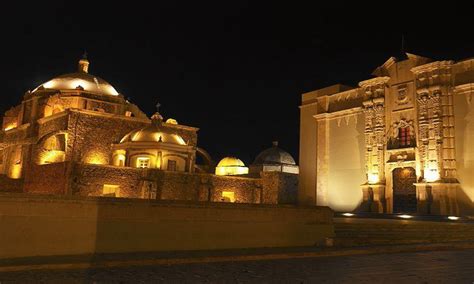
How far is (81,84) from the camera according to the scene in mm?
33719

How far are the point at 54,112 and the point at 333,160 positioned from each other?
771 inches

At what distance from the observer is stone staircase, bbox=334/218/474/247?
1115 centimetres

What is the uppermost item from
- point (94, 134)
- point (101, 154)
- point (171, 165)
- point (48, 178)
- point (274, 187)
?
point (94, 134)

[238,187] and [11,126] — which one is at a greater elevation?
[11,126]

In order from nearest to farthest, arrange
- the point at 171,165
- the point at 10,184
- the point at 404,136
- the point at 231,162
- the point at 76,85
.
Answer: the point at 404,136, the point at 10,184, the point at 171,165, the point at 76,85, the point at 231,162

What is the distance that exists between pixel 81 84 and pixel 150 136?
9272 mm

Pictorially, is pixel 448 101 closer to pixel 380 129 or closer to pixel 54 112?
pixel 380 129

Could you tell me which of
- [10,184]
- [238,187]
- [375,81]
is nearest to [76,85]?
[10,184]

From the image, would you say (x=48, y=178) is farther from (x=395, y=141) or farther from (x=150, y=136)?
(x=395, y=141)

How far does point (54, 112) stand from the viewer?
1261 inches

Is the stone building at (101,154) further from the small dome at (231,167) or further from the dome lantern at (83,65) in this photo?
the small dome at (231,167)

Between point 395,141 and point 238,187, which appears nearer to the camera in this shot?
point 395,141

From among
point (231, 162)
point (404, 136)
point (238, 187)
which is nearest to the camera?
point (404, 136)

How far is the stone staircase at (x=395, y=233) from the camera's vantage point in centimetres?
1115
